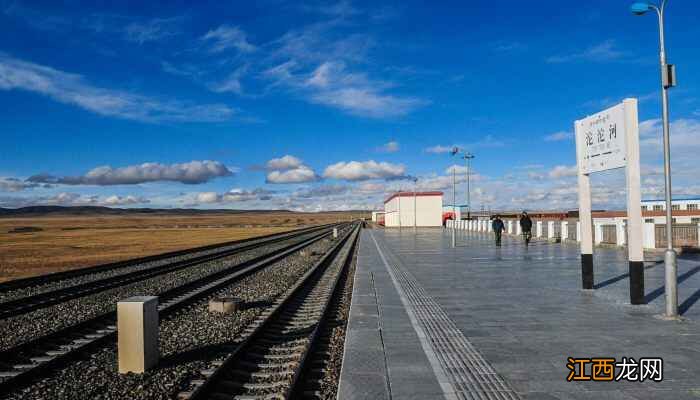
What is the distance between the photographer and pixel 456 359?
6.32 metres

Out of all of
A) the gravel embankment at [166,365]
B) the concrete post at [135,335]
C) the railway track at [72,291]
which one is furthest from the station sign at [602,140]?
the railway track at [72,291]

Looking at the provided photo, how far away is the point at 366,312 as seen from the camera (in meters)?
9.66

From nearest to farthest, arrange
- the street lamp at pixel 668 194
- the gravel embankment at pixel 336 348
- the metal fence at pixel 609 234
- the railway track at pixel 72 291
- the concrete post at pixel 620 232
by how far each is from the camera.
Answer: the gravel embankment at pixel 336 348
the street lamp at pixel 668 194
the railway track at pixel 72 291
the concrete post at pixel 620 232
the metal fence at pixel 609 234

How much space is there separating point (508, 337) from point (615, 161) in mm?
4748

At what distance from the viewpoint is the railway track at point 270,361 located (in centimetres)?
567

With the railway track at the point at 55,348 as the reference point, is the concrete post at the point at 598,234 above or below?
above

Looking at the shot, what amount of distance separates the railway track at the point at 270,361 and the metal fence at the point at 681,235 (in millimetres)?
17708

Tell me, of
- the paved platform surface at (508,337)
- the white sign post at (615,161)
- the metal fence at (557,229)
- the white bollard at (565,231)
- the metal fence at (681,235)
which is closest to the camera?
→ the paved platform surface at (508,337)

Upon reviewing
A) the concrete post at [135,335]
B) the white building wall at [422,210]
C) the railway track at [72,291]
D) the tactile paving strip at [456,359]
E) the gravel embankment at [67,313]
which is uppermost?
the white building wall at [422,210]

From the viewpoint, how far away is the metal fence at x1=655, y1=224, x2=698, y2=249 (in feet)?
73.7

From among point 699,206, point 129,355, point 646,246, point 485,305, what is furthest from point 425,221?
point 129,355

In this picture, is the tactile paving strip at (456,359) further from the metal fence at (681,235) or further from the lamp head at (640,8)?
the metal fence at (681,235)

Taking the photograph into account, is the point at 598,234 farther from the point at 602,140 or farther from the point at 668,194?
Result: the point at 668,194

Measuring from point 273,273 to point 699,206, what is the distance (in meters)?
64.4
